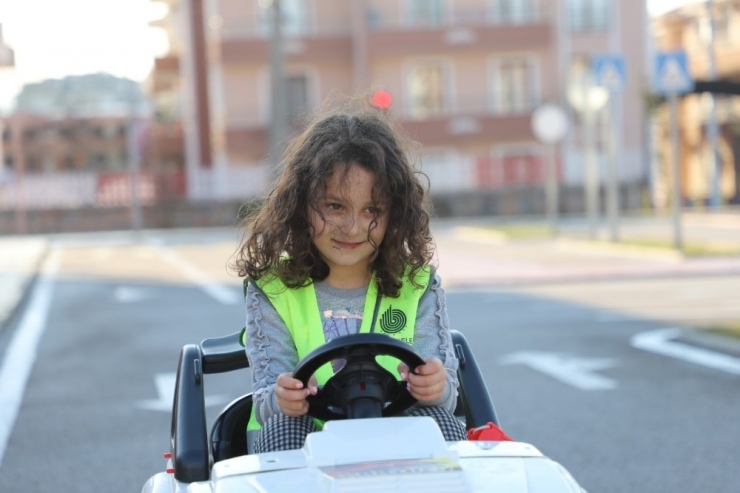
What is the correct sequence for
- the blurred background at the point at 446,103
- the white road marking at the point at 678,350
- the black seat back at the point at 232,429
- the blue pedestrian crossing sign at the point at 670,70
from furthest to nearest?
the blurred background at the point at 446,103 < the blue pedestrian crossing sign at the point at 670,70 < the white road marking at the point at 678,350 < the black seat back at the point at 232,429

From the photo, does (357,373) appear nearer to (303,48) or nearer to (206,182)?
(206,182)

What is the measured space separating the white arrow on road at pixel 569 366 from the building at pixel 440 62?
108ft

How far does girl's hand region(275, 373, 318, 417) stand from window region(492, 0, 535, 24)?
42.6 meters

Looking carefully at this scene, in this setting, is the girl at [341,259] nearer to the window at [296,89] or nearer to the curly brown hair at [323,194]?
the curly brown hair at [323,194]

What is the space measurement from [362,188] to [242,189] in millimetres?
37609

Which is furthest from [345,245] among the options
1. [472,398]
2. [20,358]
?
[20,358]

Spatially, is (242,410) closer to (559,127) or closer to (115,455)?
(115,455)

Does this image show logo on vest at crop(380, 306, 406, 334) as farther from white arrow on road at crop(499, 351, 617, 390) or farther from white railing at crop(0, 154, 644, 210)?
white railing at crop(0, 154, 644, 210)

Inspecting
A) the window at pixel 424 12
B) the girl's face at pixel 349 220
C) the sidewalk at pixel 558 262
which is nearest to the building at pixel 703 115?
the window at pixel 424 12

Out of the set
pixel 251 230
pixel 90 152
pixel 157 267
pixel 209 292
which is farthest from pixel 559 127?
pixel 90 152

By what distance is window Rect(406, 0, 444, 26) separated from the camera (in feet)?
144

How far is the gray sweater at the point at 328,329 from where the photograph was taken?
340 cm

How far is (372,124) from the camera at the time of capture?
138 inches

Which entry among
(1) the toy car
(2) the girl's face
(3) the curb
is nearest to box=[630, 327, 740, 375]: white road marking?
(3) the curb
